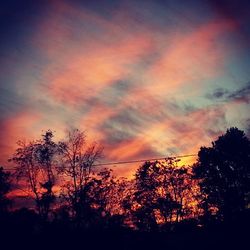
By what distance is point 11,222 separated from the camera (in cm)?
3086

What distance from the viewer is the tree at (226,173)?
159ft

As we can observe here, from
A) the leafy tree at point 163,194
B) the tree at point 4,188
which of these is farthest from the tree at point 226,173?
the tree at point 4,188

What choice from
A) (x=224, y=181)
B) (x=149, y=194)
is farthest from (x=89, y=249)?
(x=149, y=194)

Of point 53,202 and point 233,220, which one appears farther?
point 53,202

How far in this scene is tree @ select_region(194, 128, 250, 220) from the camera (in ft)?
159

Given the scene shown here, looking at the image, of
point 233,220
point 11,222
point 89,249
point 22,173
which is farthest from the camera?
point 22,173

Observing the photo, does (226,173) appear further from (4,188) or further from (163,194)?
(4,188)

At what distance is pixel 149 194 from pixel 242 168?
19.8 metres

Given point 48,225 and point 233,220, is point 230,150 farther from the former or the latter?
point 48,225

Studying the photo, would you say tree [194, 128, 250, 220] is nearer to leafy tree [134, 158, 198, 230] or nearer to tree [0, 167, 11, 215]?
leafy tree [134, 158, 198, 230]

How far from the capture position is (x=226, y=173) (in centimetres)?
5006

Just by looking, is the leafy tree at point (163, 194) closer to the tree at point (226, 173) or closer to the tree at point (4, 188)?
the tree at point (226, 173)

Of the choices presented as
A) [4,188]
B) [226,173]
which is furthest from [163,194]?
[4,188]

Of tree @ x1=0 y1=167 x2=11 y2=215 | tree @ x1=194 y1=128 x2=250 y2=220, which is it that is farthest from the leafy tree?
tree @ x1=0 y1=167 x2=11 y2=215
